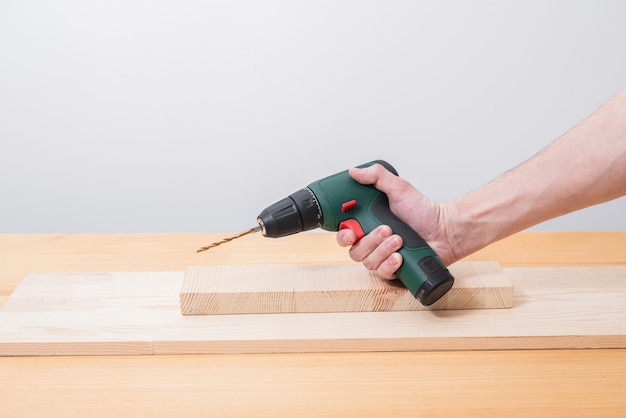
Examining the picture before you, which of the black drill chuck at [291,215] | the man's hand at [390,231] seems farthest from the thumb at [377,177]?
the black drill chuck at [291,215]

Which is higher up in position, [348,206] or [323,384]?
[348,206]

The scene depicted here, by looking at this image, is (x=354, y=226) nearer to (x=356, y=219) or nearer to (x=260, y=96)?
(x=356, y=219)

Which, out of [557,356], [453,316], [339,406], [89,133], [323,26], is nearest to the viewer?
[339,406]

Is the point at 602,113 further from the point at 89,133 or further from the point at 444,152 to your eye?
the point at 89,133

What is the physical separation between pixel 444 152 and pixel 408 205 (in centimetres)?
120

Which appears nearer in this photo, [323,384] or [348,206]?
[323,384]

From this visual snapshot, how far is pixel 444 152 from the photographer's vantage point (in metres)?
2.57

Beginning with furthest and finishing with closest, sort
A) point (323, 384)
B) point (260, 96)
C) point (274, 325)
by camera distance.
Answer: point (260, 96), point (274, 325), point (323, 384)

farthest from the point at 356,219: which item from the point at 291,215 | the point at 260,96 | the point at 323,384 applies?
the point at 260,96

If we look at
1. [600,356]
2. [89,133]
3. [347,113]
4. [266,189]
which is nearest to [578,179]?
[600,356]

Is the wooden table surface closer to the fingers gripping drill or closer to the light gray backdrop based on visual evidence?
the fingers gripping drill

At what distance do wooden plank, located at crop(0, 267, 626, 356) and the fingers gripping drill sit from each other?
3.4 inches

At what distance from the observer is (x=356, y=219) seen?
1.39 m

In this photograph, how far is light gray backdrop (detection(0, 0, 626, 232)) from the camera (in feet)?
7.76
